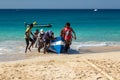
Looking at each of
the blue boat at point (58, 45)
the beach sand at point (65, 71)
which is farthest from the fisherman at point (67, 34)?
the beach sand at point (65, 71)

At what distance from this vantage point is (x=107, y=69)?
9.30m

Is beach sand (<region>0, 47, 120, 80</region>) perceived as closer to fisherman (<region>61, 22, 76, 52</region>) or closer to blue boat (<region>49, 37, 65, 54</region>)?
fisherman (<region>61, 22, 76, 52</region>)

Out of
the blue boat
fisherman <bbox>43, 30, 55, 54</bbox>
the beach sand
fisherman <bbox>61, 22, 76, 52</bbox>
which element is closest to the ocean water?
fisherman <bbox>43, 30, 55, 54</bbox>

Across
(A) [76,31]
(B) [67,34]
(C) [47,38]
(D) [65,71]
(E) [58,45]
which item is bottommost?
(A) [76,31]

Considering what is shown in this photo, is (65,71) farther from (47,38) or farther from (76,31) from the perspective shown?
(76,31)

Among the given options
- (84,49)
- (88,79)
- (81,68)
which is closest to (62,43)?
(84,49)

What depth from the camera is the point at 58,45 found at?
545 inches

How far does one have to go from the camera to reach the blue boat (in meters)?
13.8

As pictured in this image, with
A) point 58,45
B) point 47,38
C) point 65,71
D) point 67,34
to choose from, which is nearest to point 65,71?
point 65,71

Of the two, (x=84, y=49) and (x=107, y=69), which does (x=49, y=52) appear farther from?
(x=107, y=69)

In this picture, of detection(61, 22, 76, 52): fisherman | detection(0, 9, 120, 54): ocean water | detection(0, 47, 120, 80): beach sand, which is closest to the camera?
detection(0, 47, 120, 80): beach sand

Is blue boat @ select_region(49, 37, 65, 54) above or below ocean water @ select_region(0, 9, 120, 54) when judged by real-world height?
above

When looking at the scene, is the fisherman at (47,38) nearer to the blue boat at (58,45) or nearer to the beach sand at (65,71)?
the blue boat at (58,45)

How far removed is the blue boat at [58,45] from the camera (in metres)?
13.8
